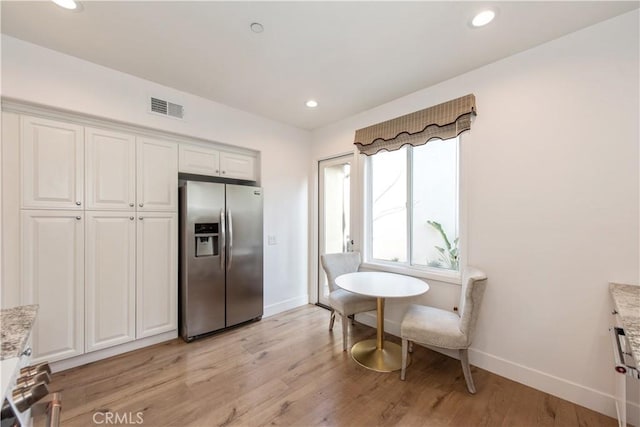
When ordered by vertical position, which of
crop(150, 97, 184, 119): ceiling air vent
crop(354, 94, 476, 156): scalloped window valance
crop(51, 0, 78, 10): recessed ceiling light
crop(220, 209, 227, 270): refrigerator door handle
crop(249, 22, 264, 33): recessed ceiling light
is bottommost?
crop(220, 209, 227, 270): refrigerator door handle

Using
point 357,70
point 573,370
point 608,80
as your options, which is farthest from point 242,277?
point 608,80

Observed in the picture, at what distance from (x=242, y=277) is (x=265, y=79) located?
7.20 feet

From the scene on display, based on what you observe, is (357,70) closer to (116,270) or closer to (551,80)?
(551,80)

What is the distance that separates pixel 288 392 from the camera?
2002mm

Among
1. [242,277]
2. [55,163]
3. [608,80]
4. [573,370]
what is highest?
[608,80]

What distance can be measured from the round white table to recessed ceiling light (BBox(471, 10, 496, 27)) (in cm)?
206

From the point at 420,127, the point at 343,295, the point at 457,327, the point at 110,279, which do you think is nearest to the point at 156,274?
the point at 110,279

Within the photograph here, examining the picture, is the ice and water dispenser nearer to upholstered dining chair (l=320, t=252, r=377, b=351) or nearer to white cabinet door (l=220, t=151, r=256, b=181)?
white cabinet door (l=220, t=151, r=256, b=181)

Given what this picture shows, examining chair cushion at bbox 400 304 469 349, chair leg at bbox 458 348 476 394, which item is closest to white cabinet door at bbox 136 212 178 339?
chair cushion at bbox 400 304 469 349

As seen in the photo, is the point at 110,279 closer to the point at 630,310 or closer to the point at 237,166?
the point at 237,166

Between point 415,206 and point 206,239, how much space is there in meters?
2.38

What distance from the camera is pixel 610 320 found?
1783 millimetres

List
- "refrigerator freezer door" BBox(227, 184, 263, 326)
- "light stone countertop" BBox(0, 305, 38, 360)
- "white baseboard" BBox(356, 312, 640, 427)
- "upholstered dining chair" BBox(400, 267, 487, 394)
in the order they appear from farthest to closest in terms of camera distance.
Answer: "refrigerator freezer door" BBox(227, 184, 263, 326) → "upholstered dining chair" BBox(400, 267, 487, 394) → "white baseboard" BBox(356, 312, 640, 427) → "light stone countertop" BBox(0, 305, 38, 360)

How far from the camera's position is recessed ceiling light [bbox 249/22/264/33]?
183 centimetres
